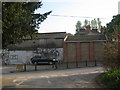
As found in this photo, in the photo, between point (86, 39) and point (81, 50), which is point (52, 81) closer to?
point (81, 50)

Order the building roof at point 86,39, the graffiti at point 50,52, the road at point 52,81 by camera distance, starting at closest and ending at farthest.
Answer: the road at point 52,81 → the graffiti at point 50,52 → the building roof at point 86,39

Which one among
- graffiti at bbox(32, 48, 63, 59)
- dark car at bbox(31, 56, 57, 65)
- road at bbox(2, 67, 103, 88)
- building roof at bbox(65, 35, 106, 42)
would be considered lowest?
road at bbox(2, 67, 103, 88)

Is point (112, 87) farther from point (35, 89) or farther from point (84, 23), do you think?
point (84, 23)

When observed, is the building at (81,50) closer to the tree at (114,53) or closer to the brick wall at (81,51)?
the brick wall at (81,51)

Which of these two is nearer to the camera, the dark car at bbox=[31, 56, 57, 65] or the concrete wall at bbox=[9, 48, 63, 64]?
the dark car at bbox=[31, 56, 57, 65]

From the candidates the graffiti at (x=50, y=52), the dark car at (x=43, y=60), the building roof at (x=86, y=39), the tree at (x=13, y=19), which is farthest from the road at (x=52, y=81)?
the building roof at (x=86, y=39)

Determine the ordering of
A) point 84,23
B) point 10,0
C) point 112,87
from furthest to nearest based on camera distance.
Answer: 1. point 84,23
2. point 112,87
3. point 10,0

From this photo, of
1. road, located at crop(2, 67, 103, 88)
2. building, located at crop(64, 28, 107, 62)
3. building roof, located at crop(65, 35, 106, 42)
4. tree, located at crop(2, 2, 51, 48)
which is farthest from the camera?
building roof, located at crop(65, 35, 106, 42)

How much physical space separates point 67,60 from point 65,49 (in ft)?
6.46

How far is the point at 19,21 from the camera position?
613 inches

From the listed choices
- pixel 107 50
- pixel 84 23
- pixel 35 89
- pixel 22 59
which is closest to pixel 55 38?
pixel 22 59

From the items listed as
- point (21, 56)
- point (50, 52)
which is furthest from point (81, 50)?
point (21, 56)

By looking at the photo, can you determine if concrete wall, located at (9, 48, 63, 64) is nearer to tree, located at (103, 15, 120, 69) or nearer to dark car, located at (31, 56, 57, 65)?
dark car, located at (31, 56, 57, 65)

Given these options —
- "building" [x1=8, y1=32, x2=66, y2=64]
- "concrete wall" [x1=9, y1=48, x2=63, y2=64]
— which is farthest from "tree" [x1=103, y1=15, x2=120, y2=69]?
"concrete wall" [x1=9, y1=48, x2=63, y2=64]
